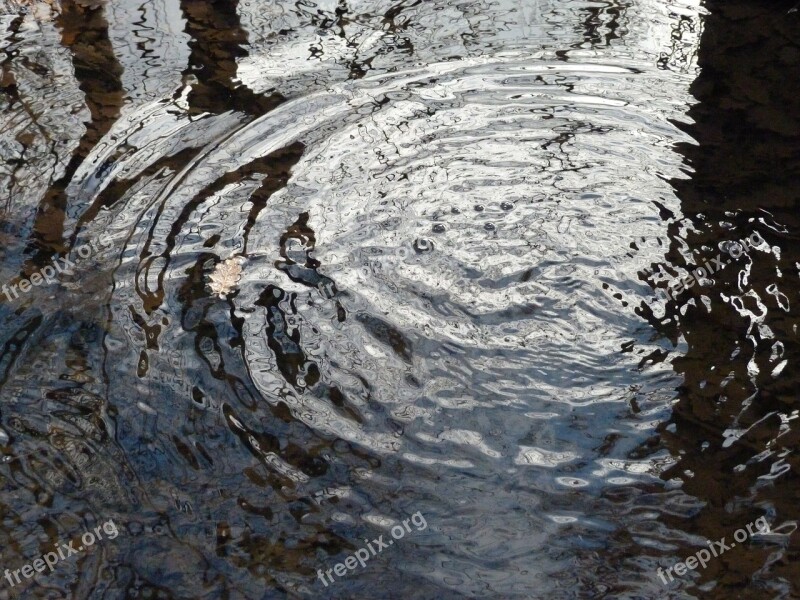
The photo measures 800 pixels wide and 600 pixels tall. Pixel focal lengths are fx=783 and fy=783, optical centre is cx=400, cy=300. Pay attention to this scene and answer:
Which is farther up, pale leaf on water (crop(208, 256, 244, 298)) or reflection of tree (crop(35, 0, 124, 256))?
reflection of tree (crop(35, 0, 124, 256))

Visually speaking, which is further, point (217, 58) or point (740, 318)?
point (217, 58)

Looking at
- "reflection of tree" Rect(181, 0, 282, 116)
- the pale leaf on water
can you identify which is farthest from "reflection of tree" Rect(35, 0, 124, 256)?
the pale leaf on water

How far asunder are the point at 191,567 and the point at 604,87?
4.14 meters

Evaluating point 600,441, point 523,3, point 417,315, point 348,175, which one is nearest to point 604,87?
point 523,3

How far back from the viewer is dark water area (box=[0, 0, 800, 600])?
298cm

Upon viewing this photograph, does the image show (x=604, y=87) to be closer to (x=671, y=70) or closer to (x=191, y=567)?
(x=671, y=70)

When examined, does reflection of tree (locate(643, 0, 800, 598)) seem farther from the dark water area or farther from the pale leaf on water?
the pale leaf on water

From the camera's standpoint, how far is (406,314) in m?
3.88

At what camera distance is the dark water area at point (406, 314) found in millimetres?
2977

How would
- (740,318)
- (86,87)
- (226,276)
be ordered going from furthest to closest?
1. (86,87)
2. (226,276)
3. (740,318)

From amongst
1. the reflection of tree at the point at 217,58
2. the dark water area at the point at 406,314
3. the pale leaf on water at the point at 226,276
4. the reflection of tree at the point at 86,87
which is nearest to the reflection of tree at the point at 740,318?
the dark water area at the point at 406,314

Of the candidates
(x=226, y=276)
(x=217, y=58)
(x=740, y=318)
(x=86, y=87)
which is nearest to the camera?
(x=740, y=318)

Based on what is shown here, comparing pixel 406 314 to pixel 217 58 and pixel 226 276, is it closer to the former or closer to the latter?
pixel 226 276

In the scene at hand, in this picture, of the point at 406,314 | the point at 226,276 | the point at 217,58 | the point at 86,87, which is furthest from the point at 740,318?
the point at 86,87
